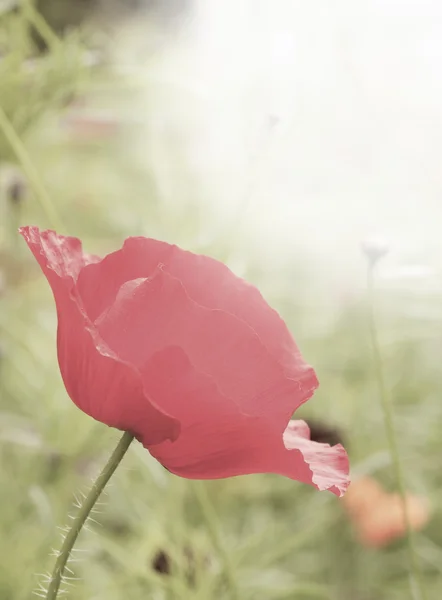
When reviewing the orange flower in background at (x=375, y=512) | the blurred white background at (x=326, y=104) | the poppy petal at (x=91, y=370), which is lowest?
the orange flower in background at (x=375, y=512)

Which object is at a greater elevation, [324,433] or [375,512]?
[324,433]

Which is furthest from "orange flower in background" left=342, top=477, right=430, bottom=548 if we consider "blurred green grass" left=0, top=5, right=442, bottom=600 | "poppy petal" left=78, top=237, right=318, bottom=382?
"poppy petal" left=78, top=237, right=318, bottom=382

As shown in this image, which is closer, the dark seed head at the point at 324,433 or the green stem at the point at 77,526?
the green stem at the point at 77,526

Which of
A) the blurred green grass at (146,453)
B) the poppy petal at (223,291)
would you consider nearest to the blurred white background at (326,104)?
the blurred green grass at (146,453)

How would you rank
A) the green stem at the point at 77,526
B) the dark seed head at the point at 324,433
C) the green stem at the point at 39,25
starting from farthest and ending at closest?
the dark seed head at the point at 324,433, the green stem at the point at 39,25, the green stem at the point at 77,526

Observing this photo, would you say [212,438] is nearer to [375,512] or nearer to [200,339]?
[200,339]

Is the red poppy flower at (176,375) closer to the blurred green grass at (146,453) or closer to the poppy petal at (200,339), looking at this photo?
the poppy petal at (200,339)

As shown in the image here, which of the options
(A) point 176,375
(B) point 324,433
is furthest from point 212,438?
(B) point 324,433

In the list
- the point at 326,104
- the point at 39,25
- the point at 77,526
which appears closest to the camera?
the point at 77,526
